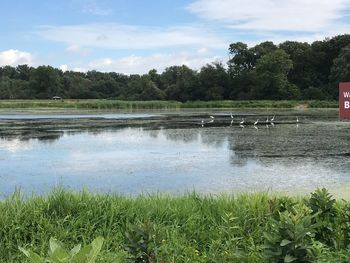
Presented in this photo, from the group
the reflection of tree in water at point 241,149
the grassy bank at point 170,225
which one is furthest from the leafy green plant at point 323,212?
the reflection of tree in water at point 241,149

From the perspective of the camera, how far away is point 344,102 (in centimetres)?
355

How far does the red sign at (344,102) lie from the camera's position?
350 centimetres

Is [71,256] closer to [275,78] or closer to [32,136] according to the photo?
[32,136]

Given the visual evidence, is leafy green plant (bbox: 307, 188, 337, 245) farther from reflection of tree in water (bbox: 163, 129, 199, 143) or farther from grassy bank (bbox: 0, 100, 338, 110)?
grassy bank (bbox: 0, 100, 338, 110)

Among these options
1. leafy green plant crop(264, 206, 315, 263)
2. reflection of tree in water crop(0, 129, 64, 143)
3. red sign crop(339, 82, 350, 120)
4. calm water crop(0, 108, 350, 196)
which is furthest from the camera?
reflection of tree in water crop(0, 129, 64, 143)

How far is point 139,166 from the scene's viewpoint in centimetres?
1186

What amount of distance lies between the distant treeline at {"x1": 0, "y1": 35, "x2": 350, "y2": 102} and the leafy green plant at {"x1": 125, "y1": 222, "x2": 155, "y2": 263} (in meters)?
61.9

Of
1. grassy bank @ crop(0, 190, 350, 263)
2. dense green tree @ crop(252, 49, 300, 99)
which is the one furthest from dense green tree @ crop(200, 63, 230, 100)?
grassy bank @ crop(0, 190, 350, 263)

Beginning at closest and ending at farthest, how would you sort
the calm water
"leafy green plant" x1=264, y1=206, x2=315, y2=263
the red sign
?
1. "leafy green plant" x1=264, y1=206, x2=315, y2=263
2. the red sign
3. the calm water

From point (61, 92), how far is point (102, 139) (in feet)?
251

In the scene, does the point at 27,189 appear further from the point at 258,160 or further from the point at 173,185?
the point at 258,160

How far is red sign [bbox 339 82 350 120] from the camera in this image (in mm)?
3498

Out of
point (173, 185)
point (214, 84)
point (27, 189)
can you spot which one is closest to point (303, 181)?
point (173, 185)

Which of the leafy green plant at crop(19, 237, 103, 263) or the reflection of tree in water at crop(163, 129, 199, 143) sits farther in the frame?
the reflection of tree in water at crop(163, 129, 199, 143)
